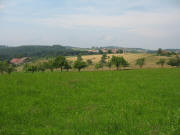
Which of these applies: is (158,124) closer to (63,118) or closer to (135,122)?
(135,122)

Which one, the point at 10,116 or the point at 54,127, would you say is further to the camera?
the point at 10,116

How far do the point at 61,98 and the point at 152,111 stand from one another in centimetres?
568

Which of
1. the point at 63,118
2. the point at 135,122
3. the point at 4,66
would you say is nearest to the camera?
the point at 135,122

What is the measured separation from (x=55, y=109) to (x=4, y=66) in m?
65.7

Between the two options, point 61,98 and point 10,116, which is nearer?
point 10,116

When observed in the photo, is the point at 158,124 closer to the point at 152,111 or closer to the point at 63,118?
the point at 152,111

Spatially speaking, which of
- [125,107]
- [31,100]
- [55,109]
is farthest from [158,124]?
[31,100]

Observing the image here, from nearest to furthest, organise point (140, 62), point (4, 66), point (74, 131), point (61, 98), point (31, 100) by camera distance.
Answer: point (74, 131)
point (31, 100)
point (61, 98)
point (4, 66)
point (140, 62)

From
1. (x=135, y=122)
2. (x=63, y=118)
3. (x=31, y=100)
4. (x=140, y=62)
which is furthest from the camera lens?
(x=140, y=62)

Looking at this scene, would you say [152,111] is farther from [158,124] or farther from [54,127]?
[54,127]

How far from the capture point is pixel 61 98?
31.7 ft

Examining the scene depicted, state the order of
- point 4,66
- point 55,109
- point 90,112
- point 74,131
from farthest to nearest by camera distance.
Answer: point 4,66 → point 55,109 → point 90,112 → point 74,131

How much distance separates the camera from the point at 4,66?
62.5 metres

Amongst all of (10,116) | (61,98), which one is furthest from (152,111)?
(10,116)
